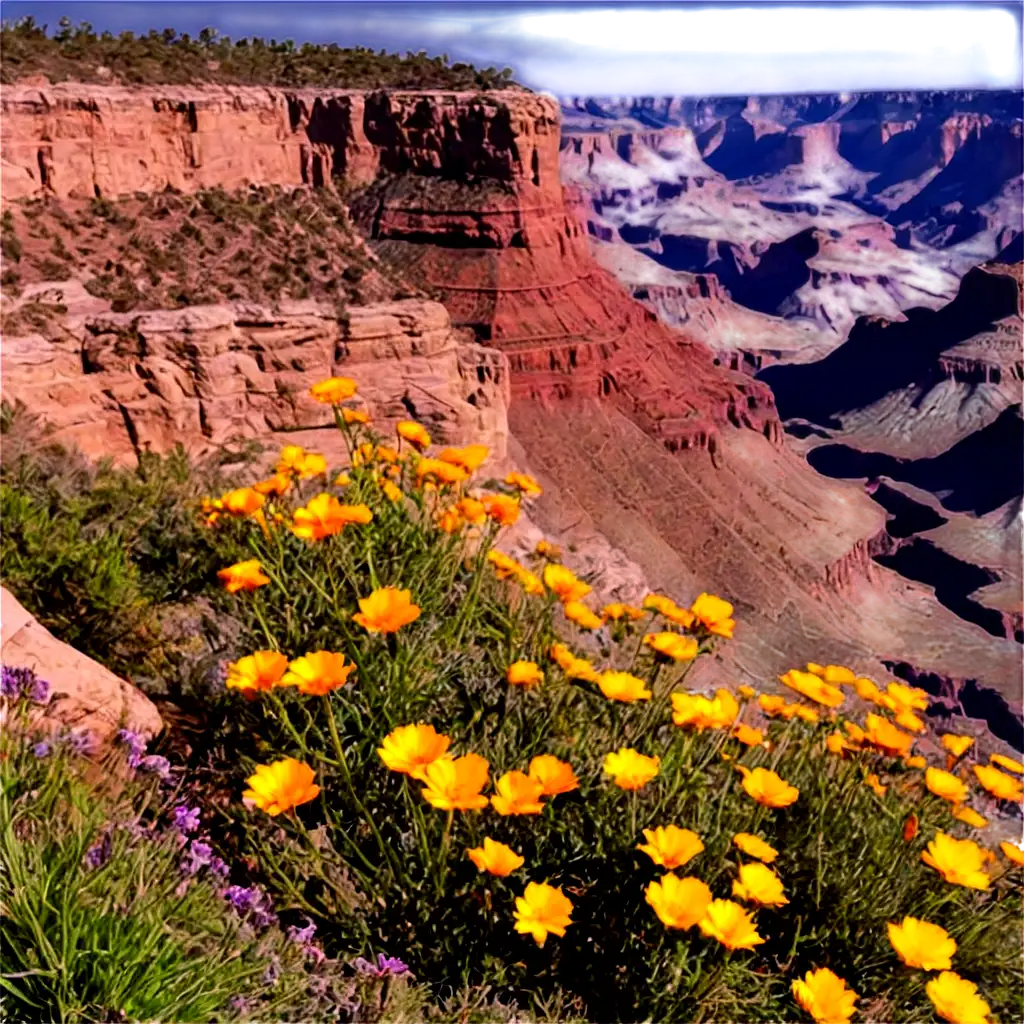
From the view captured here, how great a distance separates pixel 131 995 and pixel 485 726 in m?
1.85

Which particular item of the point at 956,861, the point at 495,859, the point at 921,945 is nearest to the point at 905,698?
the point at 956,861

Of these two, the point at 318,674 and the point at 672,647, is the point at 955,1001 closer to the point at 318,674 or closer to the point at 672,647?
the point at 672,647

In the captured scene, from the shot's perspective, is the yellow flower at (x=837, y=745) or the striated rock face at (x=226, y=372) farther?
the striated rock face at (x=226, y=372)

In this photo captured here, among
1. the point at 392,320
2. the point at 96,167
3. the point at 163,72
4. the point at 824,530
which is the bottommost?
the point at 824,530

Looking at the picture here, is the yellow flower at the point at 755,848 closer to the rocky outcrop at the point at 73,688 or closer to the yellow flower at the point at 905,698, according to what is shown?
the yellow flower at the point at 905,698

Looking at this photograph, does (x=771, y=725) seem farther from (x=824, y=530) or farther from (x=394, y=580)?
(x=824, y=530)

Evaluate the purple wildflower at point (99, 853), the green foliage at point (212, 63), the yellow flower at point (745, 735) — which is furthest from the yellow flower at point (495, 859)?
the green foliage at point (212, 63)

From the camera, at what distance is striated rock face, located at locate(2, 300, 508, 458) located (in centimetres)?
1627

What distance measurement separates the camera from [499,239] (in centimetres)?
4525

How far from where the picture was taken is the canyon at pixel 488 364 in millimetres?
18031

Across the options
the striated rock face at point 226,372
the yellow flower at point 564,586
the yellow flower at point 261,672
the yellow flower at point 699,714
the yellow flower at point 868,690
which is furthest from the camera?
the striated rock face at point 226,372

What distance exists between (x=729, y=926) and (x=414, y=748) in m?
1.01

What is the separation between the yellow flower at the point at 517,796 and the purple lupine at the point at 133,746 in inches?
47.5

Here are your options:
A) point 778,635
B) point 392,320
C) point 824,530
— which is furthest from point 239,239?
point 824,530
